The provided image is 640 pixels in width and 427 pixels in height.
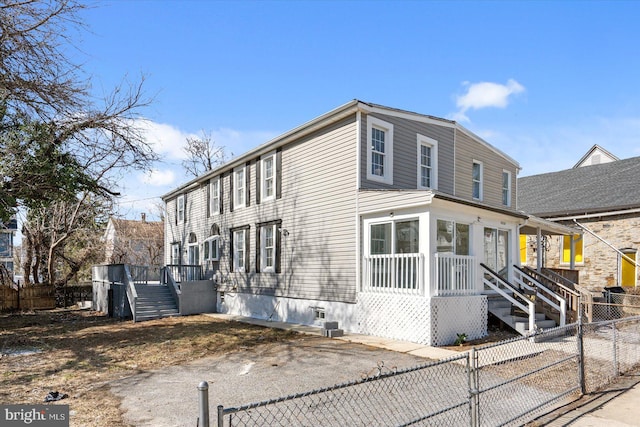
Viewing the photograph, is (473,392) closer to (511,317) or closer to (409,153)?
(511,317)

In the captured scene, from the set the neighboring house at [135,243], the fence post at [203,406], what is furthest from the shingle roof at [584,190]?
the neighboring house at [135,243]

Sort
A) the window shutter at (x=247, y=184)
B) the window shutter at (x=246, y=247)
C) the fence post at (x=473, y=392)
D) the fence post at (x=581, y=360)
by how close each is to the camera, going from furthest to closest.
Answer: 1. the window shutter at (x=247, y=184)
2. the window shutter at (x=246, y=247)
3. the fence post at (x=581, y=360)
4. the fence post at (x=473, y=392)

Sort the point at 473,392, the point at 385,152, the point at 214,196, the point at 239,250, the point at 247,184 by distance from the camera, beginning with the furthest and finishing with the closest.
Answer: the point at 214,196 < the point at 239,250 < the point at 247,184 < the point at 385,152 < the point at 473,392

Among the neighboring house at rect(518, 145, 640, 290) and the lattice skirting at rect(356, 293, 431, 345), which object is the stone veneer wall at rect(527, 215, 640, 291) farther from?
the lattice skirting at rect(356, 293, 431, 345)

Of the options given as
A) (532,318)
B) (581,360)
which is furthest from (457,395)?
(532,318)

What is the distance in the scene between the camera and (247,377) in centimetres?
773

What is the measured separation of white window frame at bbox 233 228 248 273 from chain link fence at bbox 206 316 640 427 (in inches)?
443

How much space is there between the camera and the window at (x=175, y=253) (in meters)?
24.6

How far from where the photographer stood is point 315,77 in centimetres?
1409

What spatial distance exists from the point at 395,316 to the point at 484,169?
8607 millimetres

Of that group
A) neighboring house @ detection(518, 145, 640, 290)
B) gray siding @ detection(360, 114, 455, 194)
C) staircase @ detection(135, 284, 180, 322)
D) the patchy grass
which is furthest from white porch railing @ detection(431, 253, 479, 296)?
staircase @ detection(135, 284, 180, 322)

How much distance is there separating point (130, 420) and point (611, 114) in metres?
17.6

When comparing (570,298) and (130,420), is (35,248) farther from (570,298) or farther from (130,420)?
(570,298)

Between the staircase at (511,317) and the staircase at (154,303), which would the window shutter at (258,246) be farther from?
the staircase at (511,317)
